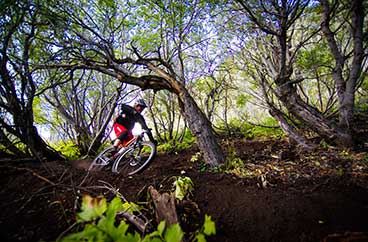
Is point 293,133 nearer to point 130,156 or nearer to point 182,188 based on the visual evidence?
point 182,188

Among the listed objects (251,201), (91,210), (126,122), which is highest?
(126,122)

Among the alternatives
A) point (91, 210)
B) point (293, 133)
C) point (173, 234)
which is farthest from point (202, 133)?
point (91, 210)

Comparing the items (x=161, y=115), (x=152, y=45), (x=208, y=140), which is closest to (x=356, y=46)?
(x=208, y=140)

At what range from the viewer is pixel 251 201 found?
5.99 feet

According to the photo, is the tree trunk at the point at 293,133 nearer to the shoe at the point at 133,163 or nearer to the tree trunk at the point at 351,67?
the tree trunk at the point at 351,67

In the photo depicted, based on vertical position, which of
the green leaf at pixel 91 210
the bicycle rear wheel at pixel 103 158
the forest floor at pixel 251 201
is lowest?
the forest floor at pixel 251 201

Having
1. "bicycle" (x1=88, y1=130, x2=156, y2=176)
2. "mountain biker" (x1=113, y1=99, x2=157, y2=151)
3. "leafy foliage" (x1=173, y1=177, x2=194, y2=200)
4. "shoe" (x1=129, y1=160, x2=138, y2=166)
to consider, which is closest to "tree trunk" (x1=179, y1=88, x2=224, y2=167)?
"leafy foliage" (x1=173, y1=177, x2=194, y2=200)

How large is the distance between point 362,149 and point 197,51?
5025 millimetres

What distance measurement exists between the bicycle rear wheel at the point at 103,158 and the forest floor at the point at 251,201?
1.62 meters

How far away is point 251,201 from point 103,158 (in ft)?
12.7

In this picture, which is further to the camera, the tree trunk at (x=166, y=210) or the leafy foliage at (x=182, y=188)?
the leafy foliage at (x=182, y=188)

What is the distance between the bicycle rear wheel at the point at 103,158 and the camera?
4.41 meters

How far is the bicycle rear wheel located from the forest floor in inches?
63.8

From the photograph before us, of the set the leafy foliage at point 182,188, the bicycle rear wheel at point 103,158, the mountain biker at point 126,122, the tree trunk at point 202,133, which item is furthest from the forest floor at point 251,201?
the mountain biker at point 126,122
